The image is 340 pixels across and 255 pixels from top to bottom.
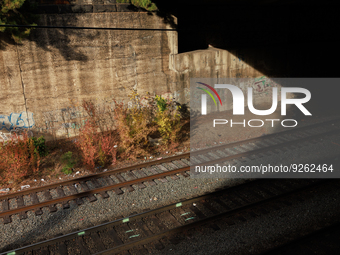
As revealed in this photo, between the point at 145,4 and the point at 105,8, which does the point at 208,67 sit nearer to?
the point at 145,4

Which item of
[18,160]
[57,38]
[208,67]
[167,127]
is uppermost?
[57,38]

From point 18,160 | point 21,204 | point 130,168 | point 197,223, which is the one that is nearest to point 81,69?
point 18,160

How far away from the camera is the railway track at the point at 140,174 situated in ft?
26.2

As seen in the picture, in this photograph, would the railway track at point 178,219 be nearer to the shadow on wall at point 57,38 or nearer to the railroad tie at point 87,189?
the railroad tie at point 87,189

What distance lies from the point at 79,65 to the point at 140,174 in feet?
16.5

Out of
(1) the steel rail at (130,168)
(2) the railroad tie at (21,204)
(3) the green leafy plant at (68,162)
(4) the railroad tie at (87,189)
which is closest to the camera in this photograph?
(2) the railroad tie at (21,204)

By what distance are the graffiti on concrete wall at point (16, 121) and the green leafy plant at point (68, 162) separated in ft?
6.75

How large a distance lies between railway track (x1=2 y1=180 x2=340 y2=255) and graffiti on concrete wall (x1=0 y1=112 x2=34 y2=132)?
19.2 feet

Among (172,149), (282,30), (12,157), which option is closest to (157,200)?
(172,149)

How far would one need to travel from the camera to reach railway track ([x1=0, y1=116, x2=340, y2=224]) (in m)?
7.98

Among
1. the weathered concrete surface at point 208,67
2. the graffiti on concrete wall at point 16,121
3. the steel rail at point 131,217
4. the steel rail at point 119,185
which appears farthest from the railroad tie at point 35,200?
the weathered concrete surface at point 208,67

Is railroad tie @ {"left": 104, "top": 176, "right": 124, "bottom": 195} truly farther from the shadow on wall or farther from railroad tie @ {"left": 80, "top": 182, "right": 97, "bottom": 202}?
the shadow on wall

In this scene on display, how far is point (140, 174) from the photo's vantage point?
9383 millimetres

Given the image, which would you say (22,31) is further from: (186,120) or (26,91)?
(186,120)
